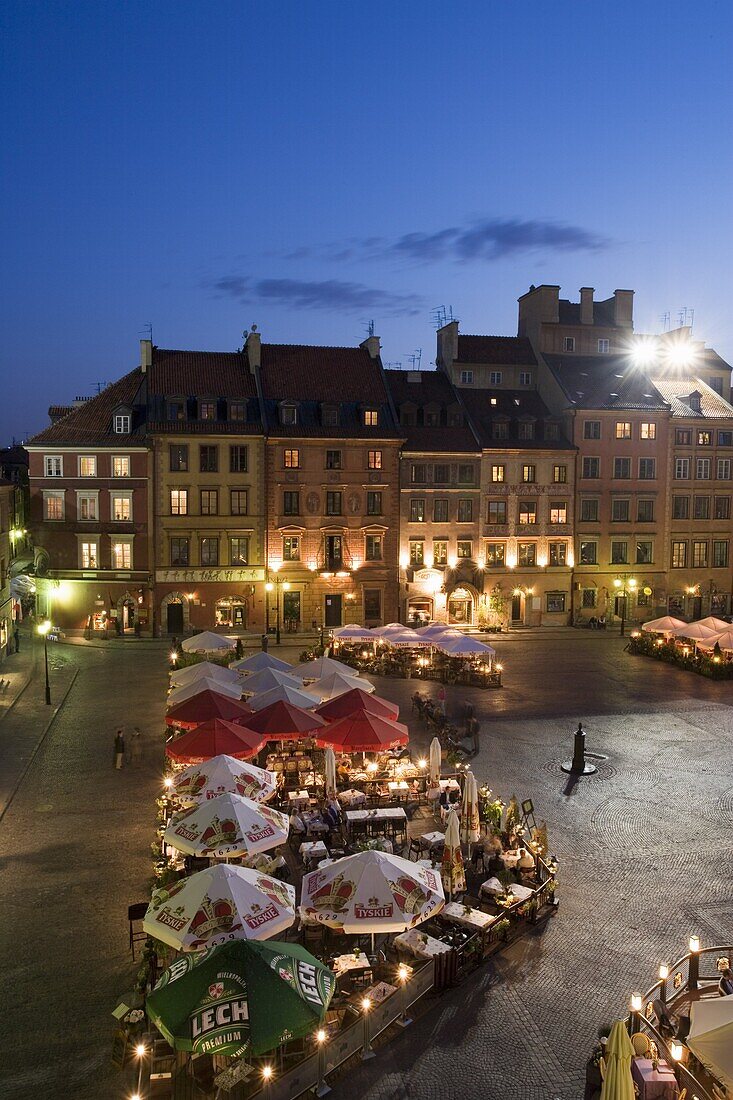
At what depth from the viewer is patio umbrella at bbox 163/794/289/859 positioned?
57.4 ft

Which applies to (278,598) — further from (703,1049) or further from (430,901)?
(703,1049)

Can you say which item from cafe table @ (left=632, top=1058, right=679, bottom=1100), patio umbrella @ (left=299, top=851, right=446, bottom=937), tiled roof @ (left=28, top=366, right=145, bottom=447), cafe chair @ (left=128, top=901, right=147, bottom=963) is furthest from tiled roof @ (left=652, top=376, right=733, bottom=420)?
cafe table @ (left=632, top=1058, right=679, bottom=1100)

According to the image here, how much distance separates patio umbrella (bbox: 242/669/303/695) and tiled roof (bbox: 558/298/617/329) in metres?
40.5

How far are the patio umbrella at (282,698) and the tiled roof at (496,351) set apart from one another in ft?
121

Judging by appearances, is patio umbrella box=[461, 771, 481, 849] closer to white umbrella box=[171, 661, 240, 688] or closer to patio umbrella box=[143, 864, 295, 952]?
patio umbrella box=[143, 864, 295, 952]

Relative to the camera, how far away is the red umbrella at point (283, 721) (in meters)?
25.3

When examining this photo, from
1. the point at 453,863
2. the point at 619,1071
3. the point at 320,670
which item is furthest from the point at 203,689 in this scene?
the point at 619,1071

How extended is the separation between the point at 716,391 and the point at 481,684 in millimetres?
37432

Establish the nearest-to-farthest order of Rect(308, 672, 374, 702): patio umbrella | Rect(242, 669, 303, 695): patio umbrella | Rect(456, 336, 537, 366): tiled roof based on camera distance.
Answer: Rect(308, 672, 374, 702): patio umbrella
Rect(242, 669, 303, 695): patio umbrella
Rect(456, 336, 537, 366): tiled roof

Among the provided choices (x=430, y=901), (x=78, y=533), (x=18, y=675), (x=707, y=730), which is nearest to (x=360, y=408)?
(x=78, y=533)

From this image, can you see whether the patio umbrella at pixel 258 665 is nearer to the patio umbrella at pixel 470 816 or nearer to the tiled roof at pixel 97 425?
the patio umbrella at pixel 470 816

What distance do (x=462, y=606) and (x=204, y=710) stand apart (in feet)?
102

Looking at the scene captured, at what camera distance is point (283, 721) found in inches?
1008

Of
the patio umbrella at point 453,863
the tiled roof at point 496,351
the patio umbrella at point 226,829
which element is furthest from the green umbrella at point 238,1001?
the tiled roof at point 496,351
